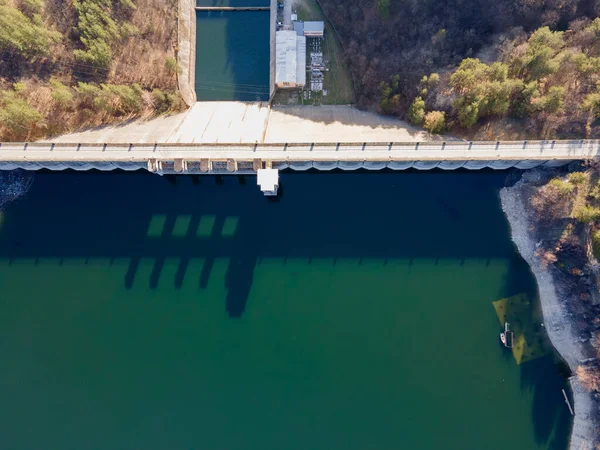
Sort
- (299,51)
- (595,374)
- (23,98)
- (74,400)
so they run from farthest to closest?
(299,51) → (23,98) → (74,400) → (595,374)

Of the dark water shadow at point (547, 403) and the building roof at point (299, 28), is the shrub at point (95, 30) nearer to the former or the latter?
the building roof at point (299, 28)

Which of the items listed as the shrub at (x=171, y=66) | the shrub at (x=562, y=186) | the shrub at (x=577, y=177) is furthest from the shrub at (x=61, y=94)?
the shrub at (x=577, y=177)

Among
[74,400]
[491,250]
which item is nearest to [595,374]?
[491,250]

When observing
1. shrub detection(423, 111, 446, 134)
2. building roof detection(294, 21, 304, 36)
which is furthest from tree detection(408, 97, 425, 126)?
building roof detection(294, 21, 304, 36)

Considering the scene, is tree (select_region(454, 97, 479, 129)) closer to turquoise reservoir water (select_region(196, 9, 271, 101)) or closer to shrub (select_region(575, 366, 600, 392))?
turquoise reservoir water (select_region(196, 9, 271, 101))

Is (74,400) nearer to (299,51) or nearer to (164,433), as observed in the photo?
(164,433)

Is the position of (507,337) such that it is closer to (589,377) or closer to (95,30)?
(589,377)
